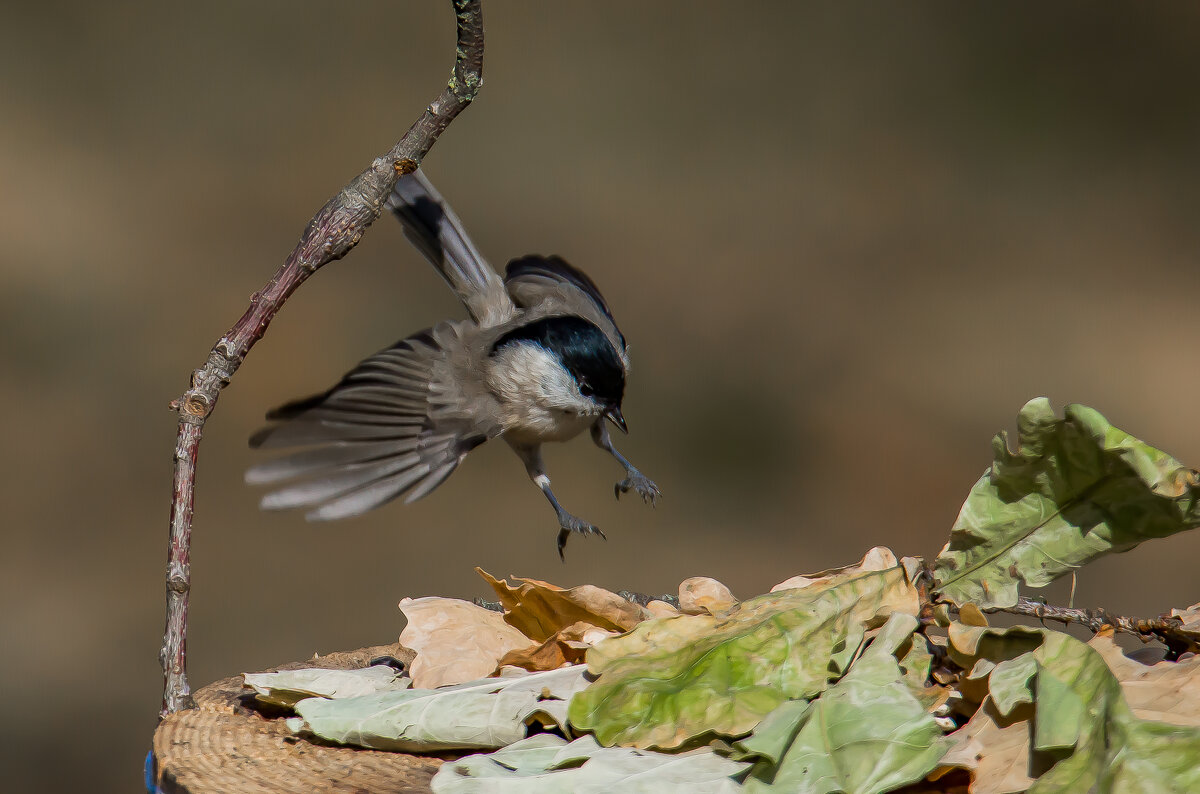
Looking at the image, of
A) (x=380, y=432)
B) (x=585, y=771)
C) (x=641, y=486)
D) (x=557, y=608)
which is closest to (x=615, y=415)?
(x=641, y=486)

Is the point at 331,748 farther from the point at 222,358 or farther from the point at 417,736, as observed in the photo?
the point at 222,358

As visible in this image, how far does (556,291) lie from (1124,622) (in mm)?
774

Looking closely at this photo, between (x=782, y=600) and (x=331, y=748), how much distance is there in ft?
0.93

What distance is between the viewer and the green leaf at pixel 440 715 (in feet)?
1.97

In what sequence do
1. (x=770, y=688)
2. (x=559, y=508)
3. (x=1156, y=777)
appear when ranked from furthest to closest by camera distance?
1. (x=559, y=508)
2. (x=770, y=688)
3. (x=1156, y=777)

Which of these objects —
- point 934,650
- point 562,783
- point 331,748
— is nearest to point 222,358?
point 331,748

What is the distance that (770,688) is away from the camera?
569 mm

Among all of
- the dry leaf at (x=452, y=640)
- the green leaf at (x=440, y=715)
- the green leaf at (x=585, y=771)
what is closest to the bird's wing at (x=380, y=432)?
the dry leaf at (x=452, y=640)

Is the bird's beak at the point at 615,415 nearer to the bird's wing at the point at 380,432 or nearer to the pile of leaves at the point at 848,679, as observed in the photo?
the bird's wing at the point at 380,432

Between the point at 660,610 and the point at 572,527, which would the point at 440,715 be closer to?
the point at 660,610

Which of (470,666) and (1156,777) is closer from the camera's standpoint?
(1156,777)

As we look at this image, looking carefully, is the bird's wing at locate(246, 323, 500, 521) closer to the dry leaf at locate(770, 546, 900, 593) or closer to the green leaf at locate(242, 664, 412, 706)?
the green leaf at locate(242, 664, 412, 706)

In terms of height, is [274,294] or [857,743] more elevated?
A: [274,294]

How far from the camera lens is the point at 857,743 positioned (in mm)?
502
